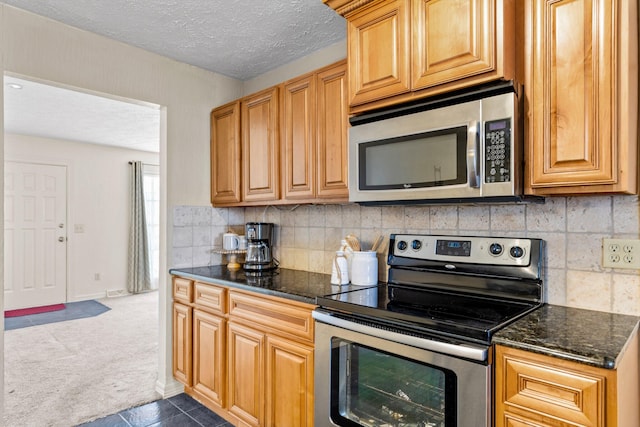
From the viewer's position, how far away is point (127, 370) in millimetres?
3100

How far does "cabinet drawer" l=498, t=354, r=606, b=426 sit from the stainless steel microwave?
1.88ft

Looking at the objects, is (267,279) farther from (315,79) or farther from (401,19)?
(401,19)

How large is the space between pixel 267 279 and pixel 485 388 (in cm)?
139

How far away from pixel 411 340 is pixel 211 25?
201cm

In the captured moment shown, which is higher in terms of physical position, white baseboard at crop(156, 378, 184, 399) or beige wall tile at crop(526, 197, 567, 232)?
beige wall tile at crop(526, 197, 567, 232)

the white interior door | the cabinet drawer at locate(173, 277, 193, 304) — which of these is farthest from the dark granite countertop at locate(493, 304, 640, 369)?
the white interior door

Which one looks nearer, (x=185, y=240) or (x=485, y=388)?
(x=485, y=388)

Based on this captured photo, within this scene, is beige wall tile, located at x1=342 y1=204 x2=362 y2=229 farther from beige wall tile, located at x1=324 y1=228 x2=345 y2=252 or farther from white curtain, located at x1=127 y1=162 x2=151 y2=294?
white curtain, located at x1=127 y1=162 x2=151 y2=294

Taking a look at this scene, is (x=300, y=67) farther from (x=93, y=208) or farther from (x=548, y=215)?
(x=93, y=208)

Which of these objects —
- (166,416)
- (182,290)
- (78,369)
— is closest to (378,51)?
(182,290)

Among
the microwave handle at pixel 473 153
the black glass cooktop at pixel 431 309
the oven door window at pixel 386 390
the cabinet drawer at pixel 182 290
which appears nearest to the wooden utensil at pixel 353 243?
the black glass cooktop at pixel 431 309

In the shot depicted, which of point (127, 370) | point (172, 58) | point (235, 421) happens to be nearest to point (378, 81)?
point (172, 58)

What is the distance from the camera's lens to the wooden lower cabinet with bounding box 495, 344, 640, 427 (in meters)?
1.00

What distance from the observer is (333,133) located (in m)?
2.08
